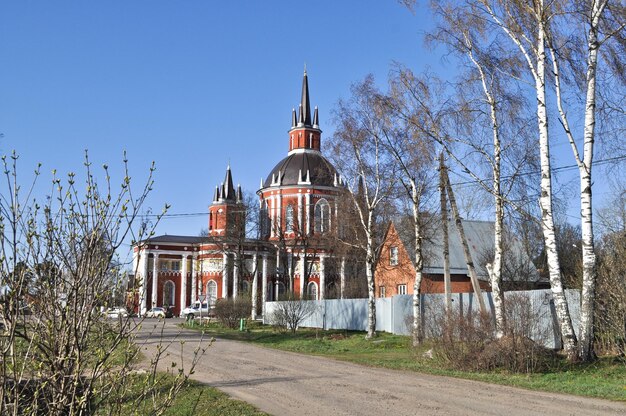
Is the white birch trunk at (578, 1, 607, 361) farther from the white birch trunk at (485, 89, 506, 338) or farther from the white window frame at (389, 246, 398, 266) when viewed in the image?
the white window frame at (389, 246, 398, 266)

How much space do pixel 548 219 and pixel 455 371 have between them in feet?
16.3

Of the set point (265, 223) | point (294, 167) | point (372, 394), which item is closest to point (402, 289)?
point (265, 223)

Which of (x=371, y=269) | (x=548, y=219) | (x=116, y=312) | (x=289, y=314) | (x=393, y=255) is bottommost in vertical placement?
(x=289, y=314)

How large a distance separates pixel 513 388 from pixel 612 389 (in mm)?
1956

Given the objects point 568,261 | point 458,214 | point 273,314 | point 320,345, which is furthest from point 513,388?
point 568,261

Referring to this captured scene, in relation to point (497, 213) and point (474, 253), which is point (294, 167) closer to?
point (474, 253)

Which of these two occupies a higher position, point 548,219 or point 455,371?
point 548,219

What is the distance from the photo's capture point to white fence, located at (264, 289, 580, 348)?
1922 cm

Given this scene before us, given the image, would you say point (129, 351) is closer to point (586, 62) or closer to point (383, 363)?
point (383, 363)

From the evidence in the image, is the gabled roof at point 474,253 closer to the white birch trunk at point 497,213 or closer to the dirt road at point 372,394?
the white birch trunk at point 497,213

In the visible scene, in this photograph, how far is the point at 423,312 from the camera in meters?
28.3

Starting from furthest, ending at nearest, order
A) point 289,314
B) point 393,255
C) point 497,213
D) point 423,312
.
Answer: point 393,255
point 289,314
point 423,312
point 497,213

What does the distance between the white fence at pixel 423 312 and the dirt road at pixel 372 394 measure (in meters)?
3.97

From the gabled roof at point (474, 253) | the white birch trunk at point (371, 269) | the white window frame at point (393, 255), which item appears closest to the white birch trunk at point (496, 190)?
the white birch trunk at point (371, 269)
